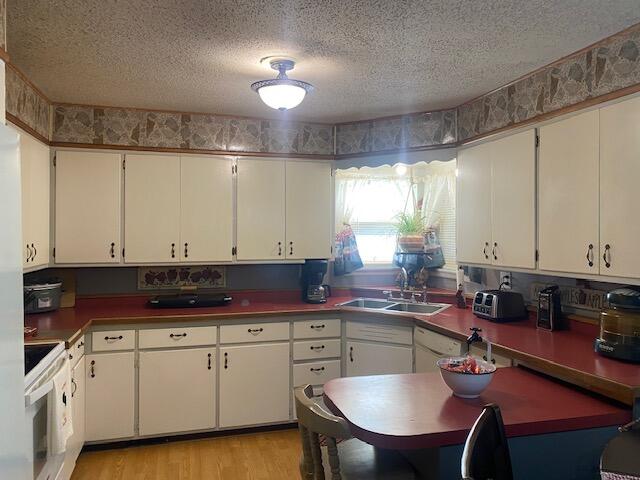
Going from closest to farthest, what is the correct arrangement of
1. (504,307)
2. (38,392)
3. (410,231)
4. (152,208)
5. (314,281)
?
1. (38,392)
2. (504,307)
3. (152,208)
4. (314,281)
5. (410,231)

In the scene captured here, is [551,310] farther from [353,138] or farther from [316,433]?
[353,138]

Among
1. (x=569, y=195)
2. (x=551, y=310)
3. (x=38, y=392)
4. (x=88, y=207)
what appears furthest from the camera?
(x=88, y=207)

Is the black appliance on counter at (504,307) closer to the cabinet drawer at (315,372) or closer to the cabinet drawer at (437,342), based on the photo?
the cabinet drawer at (437,342)

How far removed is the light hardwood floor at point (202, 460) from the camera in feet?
9.93

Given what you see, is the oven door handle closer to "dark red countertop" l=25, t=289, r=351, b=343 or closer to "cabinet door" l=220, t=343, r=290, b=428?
"dark red countertop" l=25, t=289, r=351, b=343

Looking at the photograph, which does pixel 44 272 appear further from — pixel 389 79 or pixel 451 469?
pixel 451 469

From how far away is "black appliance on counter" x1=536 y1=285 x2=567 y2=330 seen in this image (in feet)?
9.40

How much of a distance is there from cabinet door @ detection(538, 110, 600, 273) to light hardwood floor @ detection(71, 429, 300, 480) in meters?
2.00

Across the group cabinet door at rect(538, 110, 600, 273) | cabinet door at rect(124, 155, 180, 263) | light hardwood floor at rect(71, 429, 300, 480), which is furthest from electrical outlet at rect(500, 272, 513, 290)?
cabinet door at rect(124, 155, 180, 263)

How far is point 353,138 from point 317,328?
158cm

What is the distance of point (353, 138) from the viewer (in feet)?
13.6

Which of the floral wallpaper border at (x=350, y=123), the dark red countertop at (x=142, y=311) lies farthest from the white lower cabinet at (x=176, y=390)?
the floral wallpaper border at (x=350, y=123)

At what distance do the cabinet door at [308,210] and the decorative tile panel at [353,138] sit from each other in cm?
21

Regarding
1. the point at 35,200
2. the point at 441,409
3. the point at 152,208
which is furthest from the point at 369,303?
the point at 35,200
